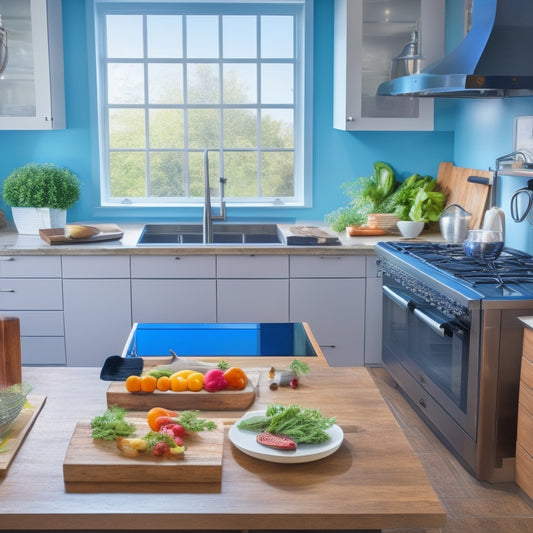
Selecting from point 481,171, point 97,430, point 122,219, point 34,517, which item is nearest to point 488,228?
point 481,171

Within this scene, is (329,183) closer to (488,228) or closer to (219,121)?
(219,121)

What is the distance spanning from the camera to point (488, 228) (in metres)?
4.16

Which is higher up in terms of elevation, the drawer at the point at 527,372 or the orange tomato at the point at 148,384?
the orange tomato at the point at 148,384

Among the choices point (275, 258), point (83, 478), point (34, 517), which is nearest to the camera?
point (34, 517)

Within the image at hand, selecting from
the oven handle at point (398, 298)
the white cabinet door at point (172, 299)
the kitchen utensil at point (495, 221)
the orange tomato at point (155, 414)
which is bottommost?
the white cabinet door at point (172, 299)

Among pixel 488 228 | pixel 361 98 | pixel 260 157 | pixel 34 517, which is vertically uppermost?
pixel 361 98

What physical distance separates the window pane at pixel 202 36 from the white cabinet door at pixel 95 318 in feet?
5.60

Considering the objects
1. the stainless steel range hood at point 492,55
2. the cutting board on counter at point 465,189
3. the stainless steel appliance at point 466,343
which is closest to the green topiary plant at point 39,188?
the stainless steel appliance at point 466,343

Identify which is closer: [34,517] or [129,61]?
[34,517]

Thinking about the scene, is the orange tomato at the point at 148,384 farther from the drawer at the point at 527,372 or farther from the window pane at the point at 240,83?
the window pane at the point at 240,83

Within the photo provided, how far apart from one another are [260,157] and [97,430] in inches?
146

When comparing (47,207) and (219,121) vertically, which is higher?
(219,121)

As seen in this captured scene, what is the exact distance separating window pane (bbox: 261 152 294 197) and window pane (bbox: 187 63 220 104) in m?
0.52

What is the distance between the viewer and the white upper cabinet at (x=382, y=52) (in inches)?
186
